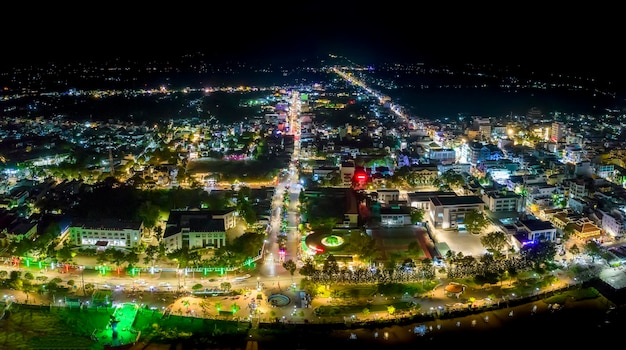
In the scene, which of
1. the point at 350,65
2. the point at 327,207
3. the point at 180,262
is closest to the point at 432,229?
the point at 327,207

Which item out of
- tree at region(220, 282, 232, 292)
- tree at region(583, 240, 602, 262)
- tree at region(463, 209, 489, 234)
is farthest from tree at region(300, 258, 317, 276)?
tree at region(583, 240, 602, 262)

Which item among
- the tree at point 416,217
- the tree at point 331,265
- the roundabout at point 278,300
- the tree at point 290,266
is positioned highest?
the tree at point 416,217

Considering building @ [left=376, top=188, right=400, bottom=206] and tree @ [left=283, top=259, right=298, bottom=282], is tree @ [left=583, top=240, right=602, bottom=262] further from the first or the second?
tree @ [left=283, top=259, right=298, bottom=282]

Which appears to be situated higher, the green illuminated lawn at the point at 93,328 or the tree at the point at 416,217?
the tree at the point at 416,217

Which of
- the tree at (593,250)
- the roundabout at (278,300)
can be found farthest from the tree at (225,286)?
the tree at (593,250)

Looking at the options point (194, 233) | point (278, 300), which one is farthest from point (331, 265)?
point (194, 233)

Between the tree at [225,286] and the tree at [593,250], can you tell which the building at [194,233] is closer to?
the tree at [225,286]

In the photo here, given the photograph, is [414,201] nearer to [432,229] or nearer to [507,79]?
[432,229]

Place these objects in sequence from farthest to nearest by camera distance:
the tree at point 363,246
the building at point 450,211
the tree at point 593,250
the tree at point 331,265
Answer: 1. the building at point 450,211
2. the tree at point 593,250
3. the tree at point 363,246
4. the tree at point 331,265
